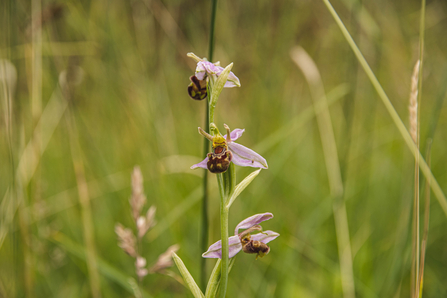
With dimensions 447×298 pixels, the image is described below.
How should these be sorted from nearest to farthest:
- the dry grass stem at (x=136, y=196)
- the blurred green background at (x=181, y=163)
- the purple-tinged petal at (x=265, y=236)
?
the purple-tinged petal at (x=265, y=236) → the dry grass stem at (x=136, y=196) → the blurred green background at (x=181, y=163)

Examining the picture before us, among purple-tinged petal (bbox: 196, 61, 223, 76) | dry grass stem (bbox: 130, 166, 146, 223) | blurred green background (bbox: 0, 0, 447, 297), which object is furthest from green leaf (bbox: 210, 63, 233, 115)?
blurred green background (bbox: 0, 0, 447, 297)

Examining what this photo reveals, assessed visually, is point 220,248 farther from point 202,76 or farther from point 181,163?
point 181,163

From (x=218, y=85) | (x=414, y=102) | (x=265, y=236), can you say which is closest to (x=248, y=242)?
(x=265, y=236)

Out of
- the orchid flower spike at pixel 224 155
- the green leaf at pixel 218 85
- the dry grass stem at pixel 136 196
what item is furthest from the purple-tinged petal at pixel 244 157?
the dry grass stem at pixel 136 196

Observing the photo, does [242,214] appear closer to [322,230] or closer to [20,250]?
[322,230]

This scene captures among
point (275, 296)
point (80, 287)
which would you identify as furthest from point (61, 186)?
point (275, 296)

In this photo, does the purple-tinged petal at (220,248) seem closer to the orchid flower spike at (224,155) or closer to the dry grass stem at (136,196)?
the orchid flower spike at (224,155)

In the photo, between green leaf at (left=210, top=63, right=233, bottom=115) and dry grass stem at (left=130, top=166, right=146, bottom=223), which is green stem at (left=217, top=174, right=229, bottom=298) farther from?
dry grass stem at (left=130, top=166, right=146, bottom=223)

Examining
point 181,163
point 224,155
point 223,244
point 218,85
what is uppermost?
point 181,163
